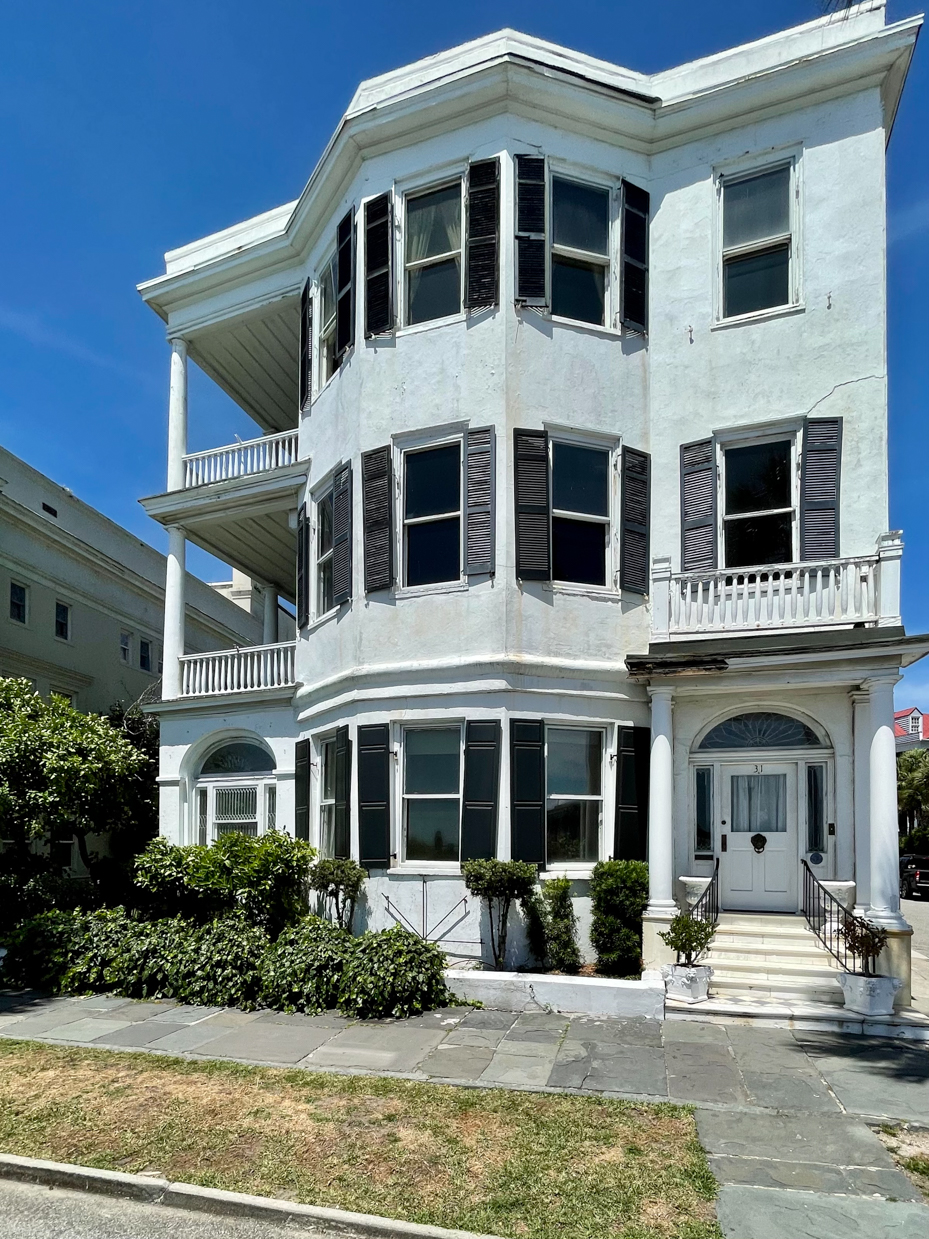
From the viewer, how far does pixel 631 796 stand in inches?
473

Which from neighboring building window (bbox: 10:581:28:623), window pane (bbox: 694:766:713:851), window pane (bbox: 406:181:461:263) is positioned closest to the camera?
window pane (bbox: 694:766:713:851)

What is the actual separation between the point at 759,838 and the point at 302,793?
6711 millimetres

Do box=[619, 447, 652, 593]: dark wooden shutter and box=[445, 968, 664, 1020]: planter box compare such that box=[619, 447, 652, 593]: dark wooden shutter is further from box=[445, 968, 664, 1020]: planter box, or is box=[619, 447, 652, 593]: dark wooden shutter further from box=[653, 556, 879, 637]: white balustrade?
box=[445, 968, 664, 1020]: planter box

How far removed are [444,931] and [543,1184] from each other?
5799mm

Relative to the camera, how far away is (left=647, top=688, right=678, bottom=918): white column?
36.4 ft

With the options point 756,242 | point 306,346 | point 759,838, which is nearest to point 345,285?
point 306,346

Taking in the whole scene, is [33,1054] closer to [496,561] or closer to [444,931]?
[444,931]

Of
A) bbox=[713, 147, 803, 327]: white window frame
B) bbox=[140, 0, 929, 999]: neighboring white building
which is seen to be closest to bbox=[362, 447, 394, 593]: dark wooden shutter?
bbox=[140, 0, 929, 999]: neighboring white building

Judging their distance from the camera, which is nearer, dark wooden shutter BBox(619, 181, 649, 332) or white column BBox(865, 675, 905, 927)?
white column BBox(865, 675, 905, 927)

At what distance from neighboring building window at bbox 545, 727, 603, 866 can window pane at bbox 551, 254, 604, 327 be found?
590 centimetres

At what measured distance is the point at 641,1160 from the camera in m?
6.12

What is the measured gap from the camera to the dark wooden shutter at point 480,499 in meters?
12.0

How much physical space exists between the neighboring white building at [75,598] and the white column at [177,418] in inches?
Answer: 169

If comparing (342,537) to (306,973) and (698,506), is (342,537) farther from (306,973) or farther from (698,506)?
(306,973)
